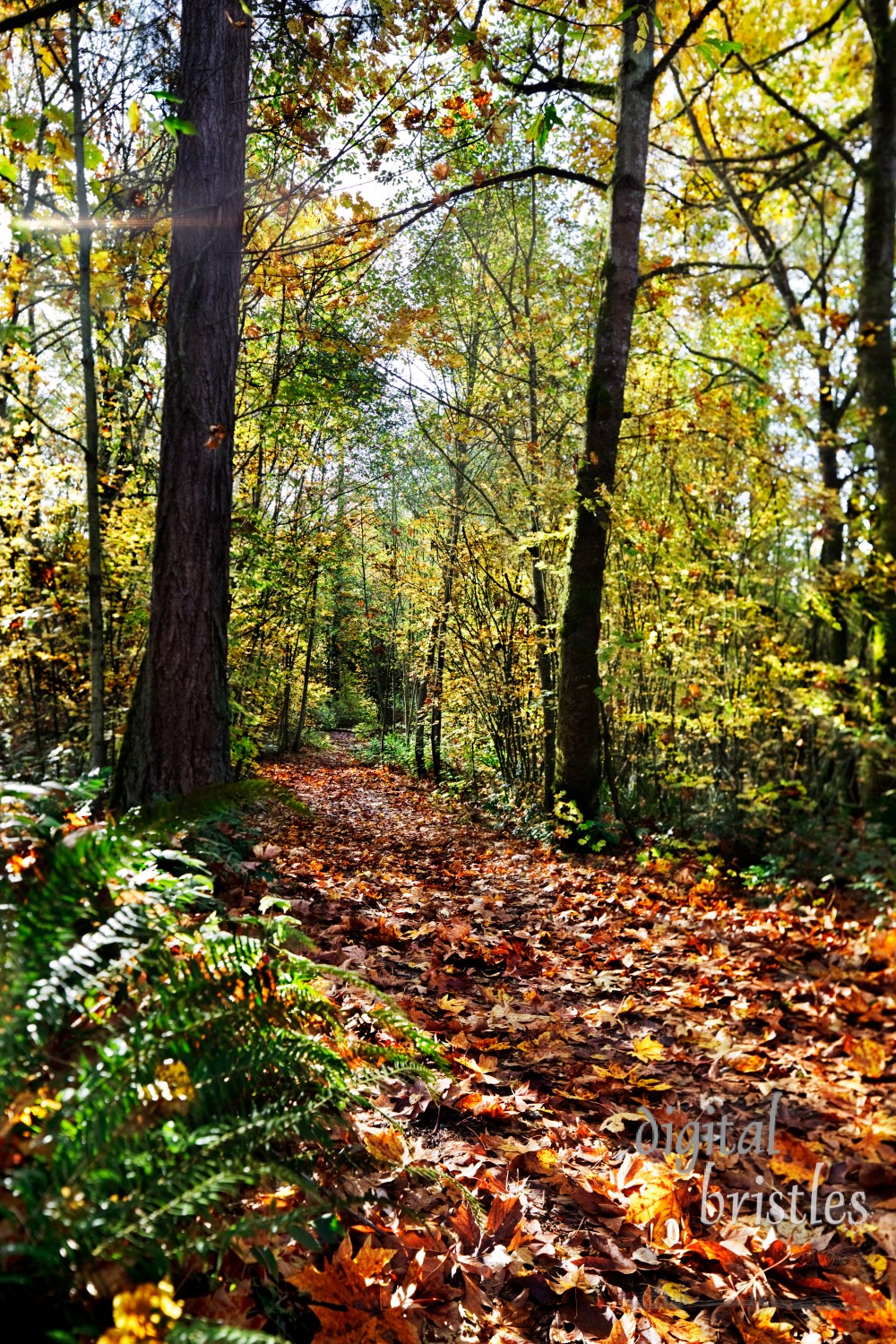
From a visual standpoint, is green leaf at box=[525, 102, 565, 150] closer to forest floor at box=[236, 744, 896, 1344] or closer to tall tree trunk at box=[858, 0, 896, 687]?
forest floor at box=[236, 744, 896, 1344]

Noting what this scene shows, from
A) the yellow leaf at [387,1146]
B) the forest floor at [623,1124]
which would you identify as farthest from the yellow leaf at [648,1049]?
the yellow leaf at [387,1146]

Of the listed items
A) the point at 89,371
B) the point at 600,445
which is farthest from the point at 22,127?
the point at 600,445

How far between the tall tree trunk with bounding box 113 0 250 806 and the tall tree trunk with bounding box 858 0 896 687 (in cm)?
480

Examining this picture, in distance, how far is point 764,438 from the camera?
6.61m

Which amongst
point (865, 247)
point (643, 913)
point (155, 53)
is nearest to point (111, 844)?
point (643, 913)

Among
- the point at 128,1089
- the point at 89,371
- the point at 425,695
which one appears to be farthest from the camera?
the point at 425,695

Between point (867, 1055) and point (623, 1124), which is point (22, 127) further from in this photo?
point (867, 1055)

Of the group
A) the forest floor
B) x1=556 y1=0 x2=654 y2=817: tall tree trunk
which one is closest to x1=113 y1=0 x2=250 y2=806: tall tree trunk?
the forest floor

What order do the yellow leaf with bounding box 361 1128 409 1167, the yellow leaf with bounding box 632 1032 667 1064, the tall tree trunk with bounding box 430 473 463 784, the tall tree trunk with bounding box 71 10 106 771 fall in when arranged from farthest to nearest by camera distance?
1. the tall tree trunk with bounding box 430 473 463 784
2. the tall tree trunk with bounding box 71 10 106 771
3. the yellow leaf with bounding box 632 1032 667 1064
4. the yellow leaf with bounding box 361 1128 409 1167

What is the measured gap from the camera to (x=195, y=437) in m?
4.47

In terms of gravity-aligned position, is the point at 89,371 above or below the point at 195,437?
above

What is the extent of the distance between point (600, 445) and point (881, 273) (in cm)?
251

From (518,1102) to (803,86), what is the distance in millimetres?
9631

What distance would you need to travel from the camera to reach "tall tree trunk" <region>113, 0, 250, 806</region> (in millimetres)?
4406
